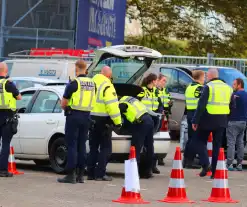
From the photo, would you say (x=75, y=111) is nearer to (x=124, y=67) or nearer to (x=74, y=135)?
(x=74, y=135)

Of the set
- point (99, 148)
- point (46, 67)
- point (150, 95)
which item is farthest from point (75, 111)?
point (46, 67)

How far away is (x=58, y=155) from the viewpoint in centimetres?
1622

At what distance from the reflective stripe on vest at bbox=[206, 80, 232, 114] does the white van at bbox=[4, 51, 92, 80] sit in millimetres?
8925

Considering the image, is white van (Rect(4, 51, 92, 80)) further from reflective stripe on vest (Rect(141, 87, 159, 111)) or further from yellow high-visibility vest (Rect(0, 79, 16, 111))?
yellow high-visibility vest (Rect(0, 79, 16, 111))

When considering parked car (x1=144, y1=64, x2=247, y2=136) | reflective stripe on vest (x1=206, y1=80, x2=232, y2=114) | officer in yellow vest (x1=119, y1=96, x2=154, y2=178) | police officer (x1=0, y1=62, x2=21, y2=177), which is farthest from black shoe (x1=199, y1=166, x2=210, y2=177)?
parked car (x1=144, y1=64, x2=247, y2=136)

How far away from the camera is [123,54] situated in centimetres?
1633

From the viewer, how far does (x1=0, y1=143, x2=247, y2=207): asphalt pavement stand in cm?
1238

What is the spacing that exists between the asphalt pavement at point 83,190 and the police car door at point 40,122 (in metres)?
0.45

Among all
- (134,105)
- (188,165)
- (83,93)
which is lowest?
(188,165)

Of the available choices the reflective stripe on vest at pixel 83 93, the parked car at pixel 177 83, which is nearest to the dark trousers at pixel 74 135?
the reflective stripe on vest at pixel 83 93

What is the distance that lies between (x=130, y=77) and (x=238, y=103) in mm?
2079

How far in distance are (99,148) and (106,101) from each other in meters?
0.80

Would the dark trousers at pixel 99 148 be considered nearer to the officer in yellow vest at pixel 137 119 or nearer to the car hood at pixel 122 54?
the officer in yellow vest at pixel 137 119

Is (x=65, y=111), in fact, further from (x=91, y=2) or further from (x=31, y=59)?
(x=91, y=2)
